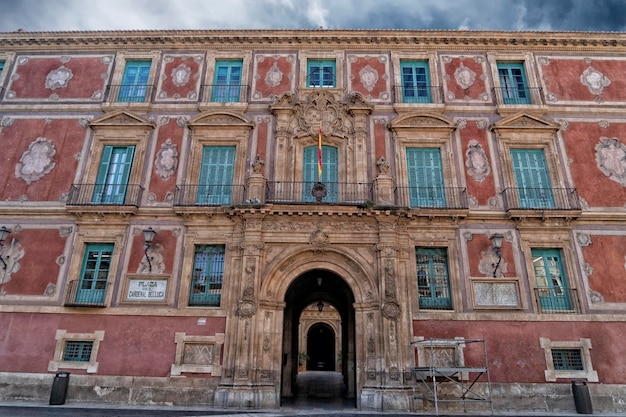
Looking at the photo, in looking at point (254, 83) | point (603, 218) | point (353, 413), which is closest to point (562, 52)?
point (603, 218)

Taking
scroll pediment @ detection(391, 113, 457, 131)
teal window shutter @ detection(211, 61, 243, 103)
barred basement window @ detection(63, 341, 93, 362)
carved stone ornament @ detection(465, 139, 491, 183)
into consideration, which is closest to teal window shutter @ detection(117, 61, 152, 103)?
teal window shutter @ detection(211, 61, 243, 103)

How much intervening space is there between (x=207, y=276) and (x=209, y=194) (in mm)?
3005

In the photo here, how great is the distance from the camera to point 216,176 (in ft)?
50.6

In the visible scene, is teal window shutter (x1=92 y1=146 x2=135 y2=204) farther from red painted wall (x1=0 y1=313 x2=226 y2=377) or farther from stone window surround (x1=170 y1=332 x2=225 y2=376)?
stone window surround (x1=170 y1=332 x2=225 y2=376)

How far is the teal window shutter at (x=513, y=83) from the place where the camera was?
16375 mm

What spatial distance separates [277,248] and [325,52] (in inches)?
340

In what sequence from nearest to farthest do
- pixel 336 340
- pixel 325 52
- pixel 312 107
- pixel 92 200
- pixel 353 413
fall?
1. pixel 353 413
2. pixel 92 200
3. pixel 312 107
4. pixel 325 52
5. pixel 336 340

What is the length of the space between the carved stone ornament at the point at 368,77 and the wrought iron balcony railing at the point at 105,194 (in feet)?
31.3

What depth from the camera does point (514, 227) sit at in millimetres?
14289

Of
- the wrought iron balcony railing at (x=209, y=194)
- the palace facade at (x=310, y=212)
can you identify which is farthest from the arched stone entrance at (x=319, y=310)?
the wrought iron balcony railing at (x=209, y=194)

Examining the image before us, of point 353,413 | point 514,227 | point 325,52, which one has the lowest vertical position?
point 353,413

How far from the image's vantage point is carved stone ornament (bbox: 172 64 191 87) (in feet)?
55.4

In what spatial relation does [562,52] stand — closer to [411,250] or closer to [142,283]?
[411,250]

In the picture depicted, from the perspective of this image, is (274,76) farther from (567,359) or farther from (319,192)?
(567,359)
